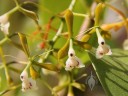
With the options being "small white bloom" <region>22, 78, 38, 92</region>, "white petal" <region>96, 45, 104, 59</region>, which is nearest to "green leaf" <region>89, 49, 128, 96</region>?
"white petal" <region>96, 45, 104, 59</region>

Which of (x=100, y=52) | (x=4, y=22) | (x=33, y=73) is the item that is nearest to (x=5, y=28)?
(x=4, y=22)

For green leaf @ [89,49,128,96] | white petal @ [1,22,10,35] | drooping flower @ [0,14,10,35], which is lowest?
green leaf @ [89,49,128,96]

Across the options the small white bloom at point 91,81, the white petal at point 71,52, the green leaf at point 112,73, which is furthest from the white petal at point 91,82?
the white petal at point 71,52

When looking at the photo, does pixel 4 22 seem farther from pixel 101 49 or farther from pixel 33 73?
pixel 101 49

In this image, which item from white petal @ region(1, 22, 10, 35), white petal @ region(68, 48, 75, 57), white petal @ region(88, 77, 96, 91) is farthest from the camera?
white petal @ region(88, 77, 96, 91)

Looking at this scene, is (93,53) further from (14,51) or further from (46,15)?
(14,51)

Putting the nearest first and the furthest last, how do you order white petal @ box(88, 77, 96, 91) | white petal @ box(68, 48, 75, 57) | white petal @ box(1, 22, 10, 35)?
1. white petal @ box(68, 48, 75, 57)
2. white petal @ box(1, 22, 10, 35)
3. white petal @ box(88, 77, 96, 91)

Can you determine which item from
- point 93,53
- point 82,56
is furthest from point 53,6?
point 93,53

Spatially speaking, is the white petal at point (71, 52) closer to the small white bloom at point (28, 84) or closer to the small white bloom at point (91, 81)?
the small white bloom at point (28, 84)

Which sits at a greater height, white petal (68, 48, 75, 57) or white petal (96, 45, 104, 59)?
white petal (68, 48, 75, 57)

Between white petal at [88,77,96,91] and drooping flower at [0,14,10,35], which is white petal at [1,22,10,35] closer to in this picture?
drooping flower at [0,14,10,35]
